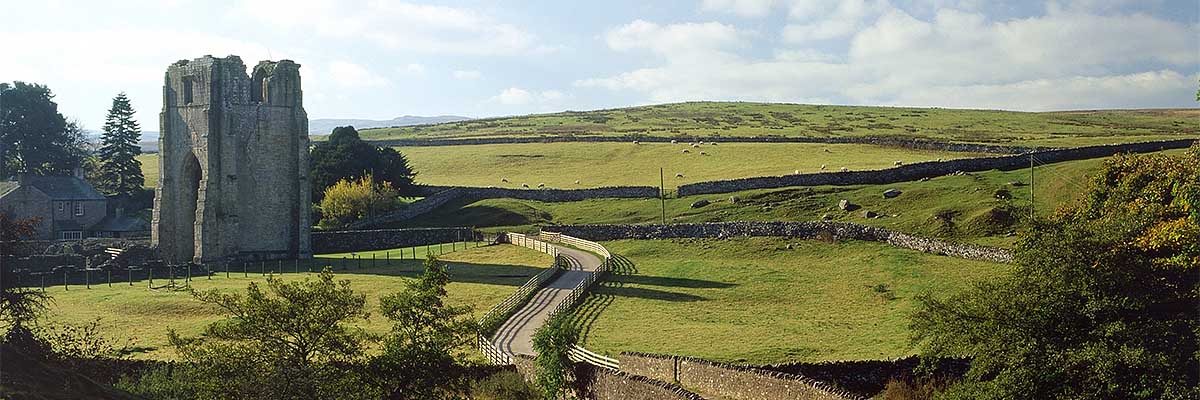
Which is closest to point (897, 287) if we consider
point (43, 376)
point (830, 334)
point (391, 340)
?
point (830, 334)

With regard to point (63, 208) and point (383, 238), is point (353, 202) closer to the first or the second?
point (383, 238)

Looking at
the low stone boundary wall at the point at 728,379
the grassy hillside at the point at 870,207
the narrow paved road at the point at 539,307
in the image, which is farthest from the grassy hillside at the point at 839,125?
the low stone boundary wall at the point at 728,379

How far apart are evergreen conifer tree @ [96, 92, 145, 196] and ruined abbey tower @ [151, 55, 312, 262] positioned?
31.1 metres

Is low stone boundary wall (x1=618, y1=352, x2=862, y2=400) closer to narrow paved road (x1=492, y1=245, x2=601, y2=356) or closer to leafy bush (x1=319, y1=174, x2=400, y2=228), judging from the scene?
narrow paved road (x1=492, y1=245, x2=601, y2=356)

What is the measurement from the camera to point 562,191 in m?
79.6

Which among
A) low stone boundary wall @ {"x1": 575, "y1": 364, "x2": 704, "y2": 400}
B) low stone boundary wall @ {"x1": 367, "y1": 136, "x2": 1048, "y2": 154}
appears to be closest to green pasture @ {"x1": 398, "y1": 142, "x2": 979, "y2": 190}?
low stone boundary wall @ {"x1": 367, "y1": 136, "x2": 1048, "y2": 154}

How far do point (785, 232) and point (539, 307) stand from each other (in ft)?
65.3

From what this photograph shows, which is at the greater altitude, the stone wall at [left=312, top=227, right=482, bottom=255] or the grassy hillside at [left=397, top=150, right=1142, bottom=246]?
the grassy hillside at [left=397, top=150, right=1142, bottom=246]

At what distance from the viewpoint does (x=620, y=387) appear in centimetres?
2592

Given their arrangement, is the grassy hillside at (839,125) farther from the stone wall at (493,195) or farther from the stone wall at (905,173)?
the stone wall at (493,195)

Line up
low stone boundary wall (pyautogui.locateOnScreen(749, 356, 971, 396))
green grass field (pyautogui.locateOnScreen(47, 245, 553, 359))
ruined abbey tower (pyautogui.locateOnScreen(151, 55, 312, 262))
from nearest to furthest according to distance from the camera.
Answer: low stone boundary wall (pyautogui.locateOnScreen(749, 356, 971, 396)) → green grass field (pyautogui.locateOnScreen(47, 245, 553, 359)) → ruined abbey tower (pyautogui.locateOnScreen(151, 55, 312, 262))

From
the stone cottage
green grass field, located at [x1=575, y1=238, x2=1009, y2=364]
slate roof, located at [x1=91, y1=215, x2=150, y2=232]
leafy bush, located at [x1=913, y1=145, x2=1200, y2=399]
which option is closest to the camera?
leafy bush, located at [x1=913, y1=145, x2=1200, y2=399]

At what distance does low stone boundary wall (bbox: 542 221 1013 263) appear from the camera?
48562 mm

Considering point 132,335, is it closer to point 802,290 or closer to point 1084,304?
point 802,290
